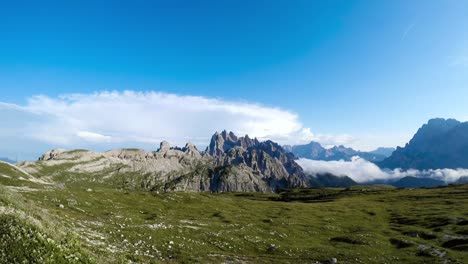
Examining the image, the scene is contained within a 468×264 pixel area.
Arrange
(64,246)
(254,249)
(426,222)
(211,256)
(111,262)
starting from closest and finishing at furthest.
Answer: (64,246) → (111,262) → (211,256) → (254,249) → (426,222)

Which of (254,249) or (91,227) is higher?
(91,227)

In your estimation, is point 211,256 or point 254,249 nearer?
point 211,256

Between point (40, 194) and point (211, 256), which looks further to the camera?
point (40, 194)

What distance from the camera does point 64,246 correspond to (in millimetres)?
16578

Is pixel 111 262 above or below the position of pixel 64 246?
below

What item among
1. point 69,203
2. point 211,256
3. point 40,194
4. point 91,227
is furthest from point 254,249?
point 40,194

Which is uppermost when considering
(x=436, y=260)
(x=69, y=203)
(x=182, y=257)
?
(x=69, y=203)

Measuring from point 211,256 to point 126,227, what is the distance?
14.0m

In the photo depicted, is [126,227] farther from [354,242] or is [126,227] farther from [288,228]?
[354,242]

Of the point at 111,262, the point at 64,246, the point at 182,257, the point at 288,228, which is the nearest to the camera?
the point at 64,246

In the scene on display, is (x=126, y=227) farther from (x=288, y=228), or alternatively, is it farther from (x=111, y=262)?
(x=288, y=228)

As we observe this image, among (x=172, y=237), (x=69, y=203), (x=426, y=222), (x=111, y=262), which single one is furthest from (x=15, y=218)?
(x=426, y=222)

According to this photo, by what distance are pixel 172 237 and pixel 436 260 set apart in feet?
139

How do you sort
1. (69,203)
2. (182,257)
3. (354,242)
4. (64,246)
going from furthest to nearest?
(354,242) < (69,203) < (182,257) < (64,246)
